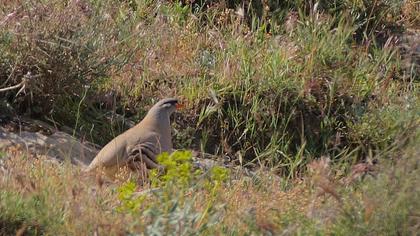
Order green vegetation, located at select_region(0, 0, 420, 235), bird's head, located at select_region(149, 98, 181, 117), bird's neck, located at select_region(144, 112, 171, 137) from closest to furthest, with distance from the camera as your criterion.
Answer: green vegetation, located at select_region(0, 0, 420, 235) < bird's neck, located at select_region(144, 112, 171, 137) < bird's head, located at select_region(149, 98, 181, 117)

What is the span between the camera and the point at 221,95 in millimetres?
10789

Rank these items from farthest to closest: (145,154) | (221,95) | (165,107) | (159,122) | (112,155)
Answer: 1. (221,95)
2. (165,107)
3. (159,122)
4. (145,154)
5. (112,155)

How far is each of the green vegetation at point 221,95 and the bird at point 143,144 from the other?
56 centimetres

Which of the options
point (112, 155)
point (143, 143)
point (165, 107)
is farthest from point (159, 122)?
point (112, 155)

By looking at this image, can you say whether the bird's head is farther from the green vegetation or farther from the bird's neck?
the green vegetation

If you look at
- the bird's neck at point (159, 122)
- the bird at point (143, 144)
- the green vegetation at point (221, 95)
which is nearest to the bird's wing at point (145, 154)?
the bird at point (143, 144)

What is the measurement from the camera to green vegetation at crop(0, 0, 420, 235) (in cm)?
701

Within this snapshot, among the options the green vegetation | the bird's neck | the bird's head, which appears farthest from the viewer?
the bird's head

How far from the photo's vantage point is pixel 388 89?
1171 cm

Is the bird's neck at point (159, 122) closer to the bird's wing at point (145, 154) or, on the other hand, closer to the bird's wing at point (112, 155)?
the bird's wing at point (145, 154)

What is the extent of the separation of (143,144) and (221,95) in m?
1.66

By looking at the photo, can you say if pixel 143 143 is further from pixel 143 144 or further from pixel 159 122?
pixel 159 122

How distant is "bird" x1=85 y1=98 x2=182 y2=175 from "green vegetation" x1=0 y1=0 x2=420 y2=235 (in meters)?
0.56

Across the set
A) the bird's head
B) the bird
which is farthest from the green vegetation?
the bird
